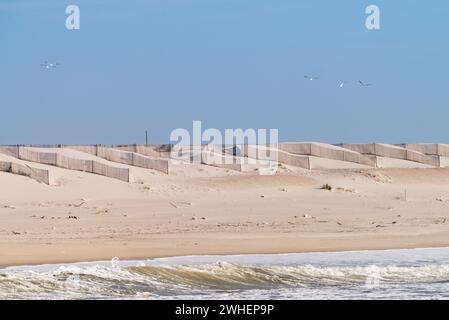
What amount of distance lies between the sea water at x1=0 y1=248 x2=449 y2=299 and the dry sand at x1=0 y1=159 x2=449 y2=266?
53.5 inches

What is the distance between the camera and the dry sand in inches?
710

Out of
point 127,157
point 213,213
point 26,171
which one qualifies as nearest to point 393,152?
point 127,157

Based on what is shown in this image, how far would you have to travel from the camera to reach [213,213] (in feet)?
75.8

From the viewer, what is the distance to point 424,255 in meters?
17.2

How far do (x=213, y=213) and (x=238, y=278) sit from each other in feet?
28.0

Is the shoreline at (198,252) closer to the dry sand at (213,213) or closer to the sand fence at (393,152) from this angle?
the dry sand at (213,213)

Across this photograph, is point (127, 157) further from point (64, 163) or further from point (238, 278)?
point (238, 278)

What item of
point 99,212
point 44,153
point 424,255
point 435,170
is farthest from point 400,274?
point 435,170

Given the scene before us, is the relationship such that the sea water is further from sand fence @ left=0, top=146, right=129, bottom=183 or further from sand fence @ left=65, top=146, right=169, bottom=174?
sand fence @ left=65, top=146, right=169, bottom=174

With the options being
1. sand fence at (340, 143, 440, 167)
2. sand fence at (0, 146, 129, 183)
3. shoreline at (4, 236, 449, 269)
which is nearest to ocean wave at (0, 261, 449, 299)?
shoreline at (4, 236, 449, 269)

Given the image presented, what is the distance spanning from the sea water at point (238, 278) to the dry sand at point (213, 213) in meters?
1.36

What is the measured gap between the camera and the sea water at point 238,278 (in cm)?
1324

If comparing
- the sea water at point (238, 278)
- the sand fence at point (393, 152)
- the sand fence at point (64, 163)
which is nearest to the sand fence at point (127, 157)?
the sand fence at point (64, 163)

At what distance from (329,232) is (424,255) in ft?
11.4
